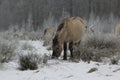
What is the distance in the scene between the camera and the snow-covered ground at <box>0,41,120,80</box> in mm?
8766

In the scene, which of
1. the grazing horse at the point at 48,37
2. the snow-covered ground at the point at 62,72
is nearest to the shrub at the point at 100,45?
the snow-covered ground at the point at 62,72

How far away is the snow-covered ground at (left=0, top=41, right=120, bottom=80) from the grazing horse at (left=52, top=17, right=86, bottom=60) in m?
1.32

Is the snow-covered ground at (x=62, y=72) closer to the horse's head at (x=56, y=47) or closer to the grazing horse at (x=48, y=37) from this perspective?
the horse's head at (x=56, y=47)

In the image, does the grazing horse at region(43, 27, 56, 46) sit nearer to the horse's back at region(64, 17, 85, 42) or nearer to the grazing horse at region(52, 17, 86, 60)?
the horse's back at region(64, 17, 85, 42)

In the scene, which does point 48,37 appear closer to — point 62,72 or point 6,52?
point 6,52

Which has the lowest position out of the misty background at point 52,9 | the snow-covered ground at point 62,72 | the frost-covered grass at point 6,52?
→ the snow-covered ground at point 62,72

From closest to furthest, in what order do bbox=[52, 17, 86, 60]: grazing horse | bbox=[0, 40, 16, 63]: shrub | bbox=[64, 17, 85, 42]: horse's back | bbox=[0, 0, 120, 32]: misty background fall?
bbox=[0, 40, 16, 63]: shrub < bbox=[52, 17, 86, 60]: grazing horse < bbox=[64, 17, 85, 42]: horse's back < bbox=[0, 0, 120, 32]: misty background

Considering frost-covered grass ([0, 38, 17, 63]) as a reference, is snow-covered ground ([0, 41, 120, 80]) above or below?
below

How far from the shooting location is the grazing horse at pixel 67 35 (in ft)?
39.5

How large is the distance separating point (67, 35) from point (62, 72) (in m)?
2.98

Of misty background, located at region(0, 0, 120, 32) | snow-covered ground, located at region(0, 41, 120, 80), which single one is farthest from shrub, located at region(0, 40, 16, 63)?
misty background, located at region(0, 0, 120, 32)

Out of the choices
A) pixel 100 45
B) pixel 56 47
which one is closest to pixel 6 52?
pixel 56 47

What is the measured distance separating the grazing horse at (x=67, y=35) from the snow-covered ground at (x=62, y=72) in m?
1.32

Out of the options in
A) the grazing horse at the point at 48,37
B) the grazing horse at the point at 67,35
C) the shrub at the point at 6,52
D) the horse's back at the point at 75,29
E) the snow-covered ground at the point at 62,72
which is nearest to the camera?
the snow-covered ground at the point at 62,72
